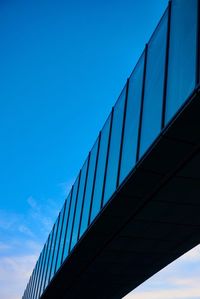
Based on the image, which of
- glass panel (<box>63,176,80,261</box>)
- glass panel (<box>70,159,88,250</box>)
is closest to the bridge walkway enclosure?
glass panel (<box>70,159,88,250</box>)

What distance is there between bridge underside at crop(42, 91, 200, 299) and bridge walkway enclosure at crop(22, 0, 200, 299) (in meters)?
0.02

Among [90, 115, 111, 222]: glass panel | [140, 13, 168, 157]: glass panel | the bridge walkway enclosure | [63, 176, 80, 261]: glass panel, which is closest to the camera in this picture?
the bridge walkway enclosure

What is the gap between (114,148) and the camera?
1410 centimetres

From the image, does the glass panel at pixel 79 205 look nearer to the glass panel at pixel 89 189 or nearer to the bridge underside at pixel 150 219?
the bridge underside at pixel 150 219

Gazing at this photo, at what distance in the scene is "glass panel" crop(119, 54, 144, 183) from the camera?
11508 millimetres

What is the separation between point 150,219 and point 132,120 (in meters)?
3.24

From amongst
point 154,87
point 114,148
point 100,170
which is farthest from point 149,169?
point 100,170

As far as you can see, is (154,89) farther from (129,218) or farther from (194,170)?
(129,218)

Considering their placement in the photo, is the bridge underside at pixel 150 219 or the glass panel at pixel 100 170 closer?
the bridge underside at pixel 150 219

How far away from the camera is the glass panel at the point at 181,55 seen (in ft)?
27.3

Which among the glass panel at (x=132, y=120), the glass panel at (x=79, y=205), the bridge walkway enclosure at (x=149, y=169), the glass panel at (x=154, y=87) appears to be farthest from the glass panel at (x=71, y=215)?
the glass panel at (x=154, y=87)

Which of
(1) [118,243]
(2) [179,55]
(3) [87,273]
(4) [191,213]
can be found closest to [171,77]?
(2) [179,55]

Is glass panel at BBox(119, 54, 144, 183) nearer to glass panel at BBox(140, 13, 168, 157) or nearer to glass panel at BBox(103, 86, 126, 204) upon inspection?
glass panel at BBox(140, 13, 168, 157)

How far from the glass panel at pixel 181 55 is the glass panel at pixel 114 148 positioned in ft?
13.5
